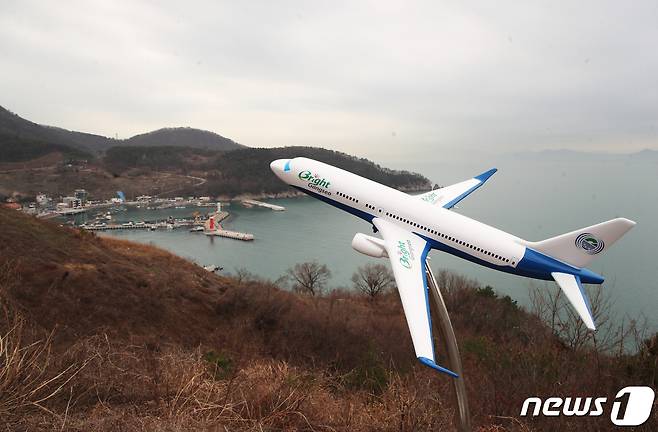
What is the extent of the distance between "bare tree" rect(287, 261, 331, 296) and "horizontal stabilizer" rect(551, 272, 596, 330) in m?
45.2

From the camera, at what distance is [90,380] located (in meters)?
7.47

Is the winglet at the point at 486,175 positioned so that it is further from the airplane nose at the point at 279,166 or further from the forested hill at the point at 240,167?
the forested hill at the point at 240,167

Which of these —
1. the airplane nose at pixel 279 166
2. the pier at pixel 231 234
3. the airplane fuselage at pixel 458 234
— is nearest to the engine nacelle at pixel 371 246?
the airplane fuselage at pixel 458 234

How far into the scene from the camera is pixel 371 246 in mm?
10219

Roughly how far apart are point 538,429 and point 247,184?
94631 mm

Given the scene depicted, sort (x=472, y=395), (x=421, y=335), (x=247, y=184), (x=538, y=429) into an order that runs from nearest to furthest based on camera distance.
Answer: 1. (x=421, y=335)
2. (x=538, y=429)
3. (x=472, y=395)
4. (x=247, y=184)

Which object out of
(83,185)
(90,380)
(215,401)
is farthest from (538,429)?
(83,185)

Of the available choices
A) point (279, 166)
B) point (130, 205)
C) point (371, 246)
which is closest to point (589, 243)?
point (371, 246)

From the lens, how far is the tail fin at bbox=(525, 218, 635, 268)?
9.89 m

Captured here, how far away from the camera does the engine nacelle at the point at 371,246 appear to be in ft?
33.3

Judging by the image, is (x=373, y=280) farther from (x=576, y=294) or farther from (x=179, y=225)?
(x=179, y=225)

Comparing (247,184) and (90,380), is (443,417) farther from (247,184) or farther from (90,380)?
(247,184)

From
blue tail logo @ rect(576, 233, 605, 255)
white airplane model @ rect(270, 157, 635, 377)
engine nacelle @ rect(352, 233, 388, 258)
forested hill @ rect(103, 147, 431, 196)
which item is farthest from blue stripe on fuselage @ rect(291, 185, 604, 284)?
forested hill @ rect(103, 147, 431, 196)

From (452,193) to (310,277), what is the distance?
4210 cm
